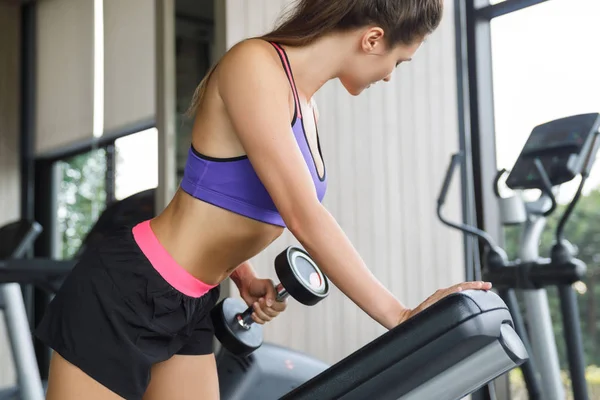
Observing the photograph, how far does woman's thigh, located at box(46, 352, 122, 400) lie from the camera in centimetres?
115

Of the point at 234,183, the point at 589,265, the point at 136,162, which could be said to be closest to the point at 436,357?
the point at 234,183

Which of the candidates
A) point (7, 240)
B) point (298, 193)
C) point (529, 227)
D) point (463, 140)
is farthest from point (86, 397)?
point (463, 140)

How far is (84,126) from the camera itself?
4.92 meters

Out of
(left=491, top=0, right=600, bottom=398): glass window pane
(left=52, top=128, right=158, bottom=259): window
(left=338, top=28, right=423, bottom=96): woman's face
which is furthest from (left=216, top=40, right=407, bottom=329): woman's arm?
(left=52, top=128, right=158, bottom=259): window

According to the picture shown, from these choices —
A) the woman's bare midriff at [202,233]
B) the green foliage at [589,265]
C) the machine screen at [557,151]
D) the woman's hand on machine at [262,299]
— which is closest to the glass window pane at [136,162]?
the green foliage at [589,265]

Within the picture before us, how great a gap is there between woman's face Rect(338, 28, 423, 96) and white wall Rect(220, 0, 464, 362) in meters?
1.72

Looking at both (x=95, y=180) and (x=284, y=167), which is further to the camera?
(x=95, y=180)

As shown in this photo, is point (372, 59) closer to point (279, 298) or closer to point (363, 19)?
point (363, 19)

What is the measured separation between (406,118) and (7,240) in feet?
5.35

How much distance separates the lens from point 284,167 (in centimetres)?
103

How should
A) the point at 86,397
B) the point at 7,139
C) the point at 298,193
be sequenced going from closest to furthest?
the point at 298,193
the point at 86,397
the point at 7,139

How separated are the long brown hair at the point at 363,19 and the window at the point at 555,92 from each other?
1566 millimetres

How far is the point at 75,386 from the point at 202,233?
A: 0.31 meters

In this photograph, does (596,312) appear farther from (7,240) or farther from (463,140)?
(7,240)
